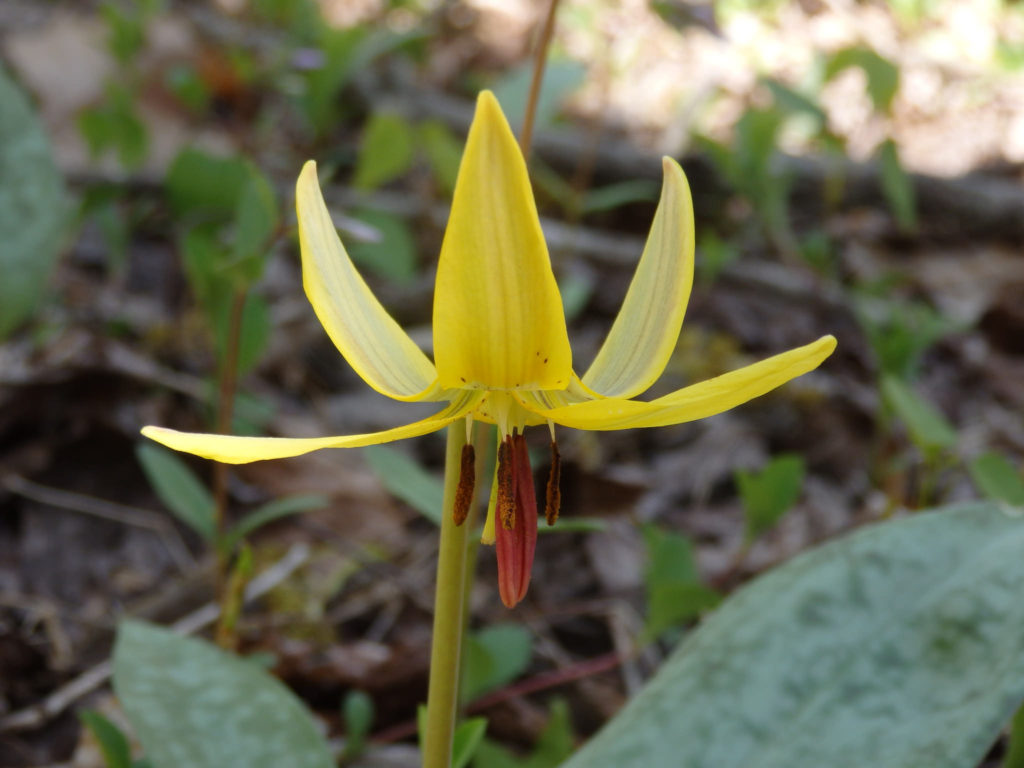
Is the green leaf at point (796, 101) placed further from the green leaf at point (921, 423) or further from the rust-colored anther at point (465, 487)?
the rust-colored anther at point (465, 487)

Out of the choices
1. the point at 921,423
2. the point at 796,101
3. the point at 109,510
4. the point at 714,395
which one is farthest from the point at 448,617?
the point at 796,101

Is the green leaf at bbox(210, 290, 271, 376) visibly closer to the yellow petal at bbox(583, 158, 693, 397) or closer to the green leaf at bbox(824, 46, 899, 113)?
the yellow petal at bbox(583, 158, 693, 397)

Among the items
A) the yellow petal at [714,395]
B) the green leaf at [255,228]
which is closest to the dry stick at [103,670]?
the green leaf at [255,228]

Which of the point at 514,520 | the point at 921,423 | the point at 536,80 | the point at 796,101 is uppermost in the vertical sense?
the point at 796,101

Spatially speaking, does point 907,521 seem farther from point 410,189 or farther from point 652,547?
point 410,189

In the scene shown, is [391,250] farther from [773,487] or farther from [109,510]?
[773,487]

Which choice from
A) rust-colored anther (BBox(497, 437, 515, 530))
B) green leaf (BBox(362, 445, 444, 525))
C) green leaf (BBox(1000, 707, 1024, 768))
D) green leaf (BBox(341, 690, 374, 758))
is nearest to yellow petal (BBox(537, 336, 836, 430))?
rust-colored anther (BBox(497, 437, 515, 530))

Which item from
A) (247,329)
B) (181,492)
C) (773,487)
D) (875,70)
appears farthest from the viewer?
(875,70)
